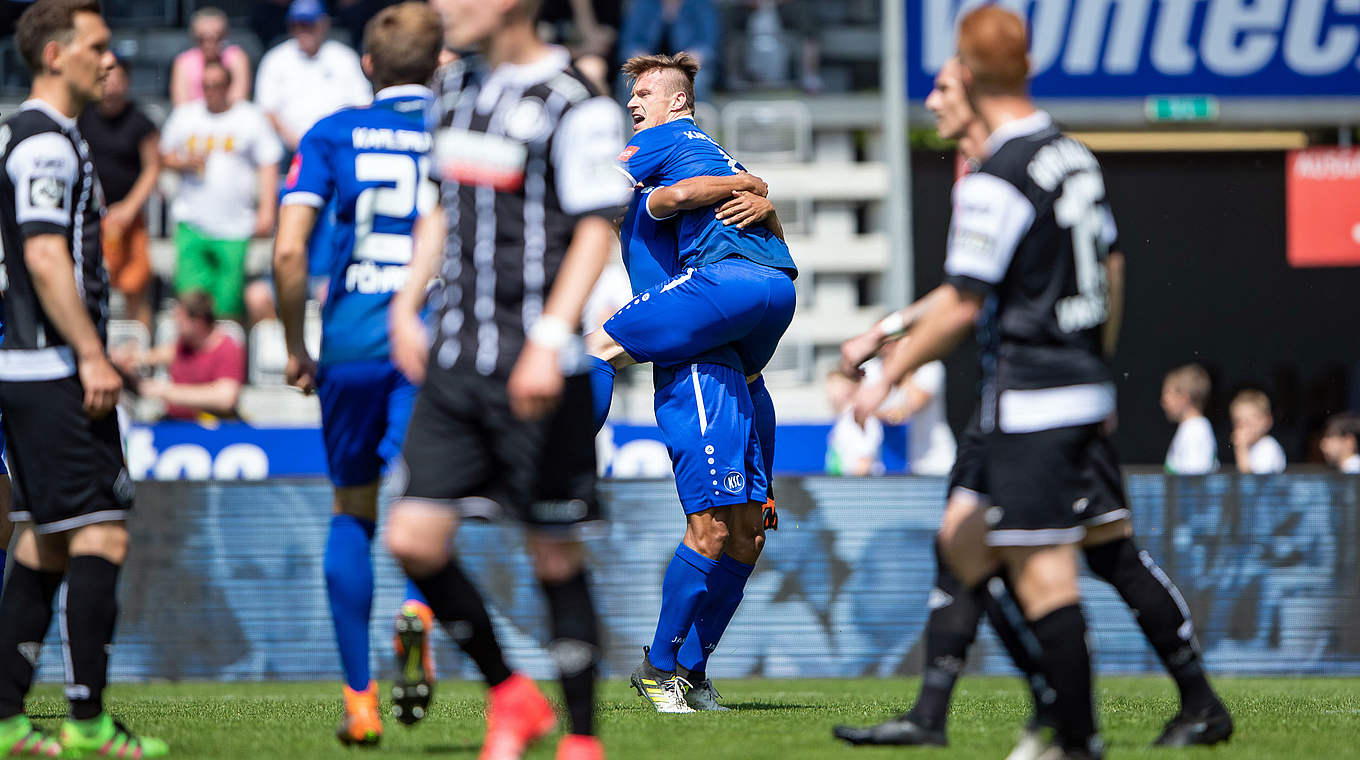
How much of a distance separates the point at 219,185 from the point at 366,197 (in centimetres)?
801

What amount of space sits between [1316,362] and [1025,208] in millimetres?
11857

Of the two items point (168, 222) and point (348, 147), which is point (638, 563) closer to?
point (348, 147)

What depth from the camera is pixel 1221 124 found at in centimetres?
1504

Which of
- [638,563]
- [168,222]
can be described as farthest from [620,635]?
[168,222]

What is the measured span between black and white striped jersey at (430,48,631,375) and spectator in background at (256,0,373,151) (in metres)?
9.22

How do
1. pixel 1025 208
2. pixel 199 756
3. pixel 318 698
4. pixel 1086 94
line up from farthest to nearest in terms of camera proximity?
1. pixel 1086 94
2. pixel 318 698
3. pixel 199 756
4. pixel 1025 208

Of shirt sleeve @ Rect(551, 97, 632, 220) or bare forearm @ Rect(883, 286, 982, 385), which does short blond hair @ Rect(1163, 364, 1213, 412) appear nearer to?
bare forearm @ Rect(883, 286, 982, 385)

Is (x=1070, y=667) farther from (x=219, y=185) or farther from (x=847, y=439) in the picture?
(x=219, y=185)

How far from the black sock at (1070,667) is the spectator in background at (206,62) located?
33.3ft

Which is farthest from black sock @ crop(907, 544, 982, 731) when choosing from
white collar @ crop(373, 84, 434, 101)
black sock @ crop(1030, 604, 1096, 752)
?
white collar @ crop(373, 84, 434, 101)

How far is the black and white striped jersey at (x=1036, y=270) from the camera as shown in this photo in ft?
14.4

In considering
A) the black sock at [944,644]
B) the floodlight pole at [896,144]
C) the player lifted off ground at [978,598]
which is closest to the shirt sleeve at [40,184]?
the player lifted off ground at [978,598]

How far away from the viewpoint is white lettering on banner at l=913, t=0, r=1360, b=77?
1473cm

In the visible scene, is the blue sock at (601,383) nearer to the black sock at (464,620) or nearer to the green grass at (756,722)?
the green grass at (756,722)
